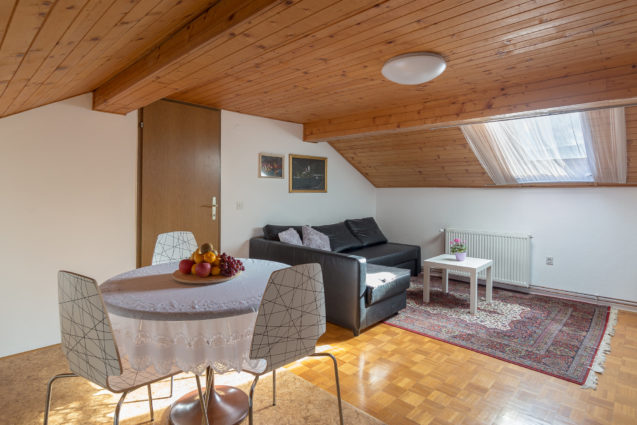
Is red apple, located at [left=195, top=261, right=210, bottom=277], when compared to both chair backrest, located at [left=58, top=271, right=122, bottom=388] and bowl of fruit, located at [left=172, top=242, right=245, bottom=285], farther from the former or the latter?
chair backrest, located at [left=58, top=271, right=122, bottom=388]

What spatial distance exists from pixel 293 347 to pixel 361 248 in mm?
3436

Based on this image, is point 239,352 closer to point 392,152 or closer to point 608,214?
point 392,152

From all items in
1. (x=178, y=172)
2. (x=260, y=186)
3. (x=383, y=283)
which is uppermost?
(x=178, y=172)

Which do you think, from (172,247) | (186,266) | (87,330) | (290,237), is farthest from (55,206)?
(290,237)

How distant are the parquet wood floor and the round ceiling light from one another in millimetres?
2063

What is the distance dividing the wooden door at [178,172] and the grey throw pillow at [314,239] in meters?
1.04

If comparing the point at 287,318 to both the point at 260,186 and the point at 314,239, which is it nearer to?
the point at 314,239

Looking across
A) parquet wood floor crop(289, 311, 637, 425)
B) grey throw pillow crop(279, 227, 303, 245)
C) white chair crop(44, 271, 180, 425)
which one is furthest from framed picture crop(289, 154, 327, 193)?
white chair crop(44, 271, 180, 425)

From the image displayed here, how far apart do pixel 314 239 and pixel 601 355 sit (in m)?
2.82

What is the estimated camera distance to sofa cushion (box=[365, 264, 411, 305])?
10.3ft

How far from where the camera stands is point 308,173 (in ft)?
16.0

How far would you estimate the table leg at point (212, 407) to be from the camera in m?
1.92

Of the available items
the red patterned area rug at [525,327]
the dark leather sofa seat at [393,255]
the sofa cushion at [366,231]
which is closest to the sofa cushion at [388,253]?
the dark leather sofa seat at [393,255]

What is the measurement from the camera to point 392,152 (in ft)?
16.1
